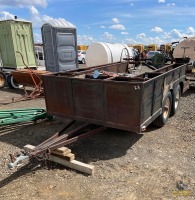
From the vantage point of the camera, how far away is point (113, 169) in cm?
411

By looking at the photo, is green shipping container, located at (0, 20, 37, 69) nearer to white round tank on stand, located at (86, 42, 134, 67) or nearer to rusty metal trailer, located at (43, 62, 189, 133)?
white round tank on stand, located at (86, 42, 134, 67)

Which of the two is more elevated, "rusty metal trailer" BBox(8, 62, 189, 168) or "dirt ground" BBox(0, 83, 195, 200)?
"rusty metal trailer" BBox(8, 62, 189, 168)

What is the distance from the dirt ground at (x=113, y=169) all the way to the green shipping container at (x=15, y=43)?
260 inches

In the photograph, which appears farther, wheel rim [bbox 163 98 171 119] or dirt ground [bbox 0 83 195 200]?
wheel rim [bbox 163 98 171 119]

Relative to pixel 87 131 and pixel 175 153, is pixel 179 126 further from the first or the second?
pixel 87 131

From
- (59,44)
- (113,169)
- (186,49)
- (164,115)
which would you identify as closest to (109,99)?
(113,169)

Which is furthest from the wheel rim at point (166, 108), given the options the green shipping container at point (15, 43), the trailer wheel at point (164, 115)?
the green shipping container at point (15, 43)

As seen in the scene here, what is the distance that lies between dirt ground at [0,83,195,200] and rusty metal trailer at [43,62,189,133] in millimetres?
639

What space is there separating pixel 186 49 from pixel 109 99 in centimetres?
792

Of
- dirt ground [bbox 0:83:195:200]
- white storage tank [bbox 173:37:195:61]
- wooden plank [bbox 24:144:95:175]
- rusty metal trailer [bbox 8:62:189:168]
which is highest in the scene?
white storage tank [bbox 173:37:195:61]

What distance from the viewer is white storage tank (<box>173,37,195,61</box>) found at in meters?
10.6

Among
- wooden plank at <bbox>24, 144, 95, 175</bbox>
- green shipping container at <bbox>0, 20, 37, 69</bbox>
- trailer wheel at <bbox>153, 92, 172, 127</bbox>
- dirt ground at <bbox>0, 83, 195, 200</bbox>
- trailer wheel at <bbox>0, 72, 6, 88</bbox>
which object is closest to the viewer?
dirt ground at <bbox>0, 83, 195, 200</bbox>

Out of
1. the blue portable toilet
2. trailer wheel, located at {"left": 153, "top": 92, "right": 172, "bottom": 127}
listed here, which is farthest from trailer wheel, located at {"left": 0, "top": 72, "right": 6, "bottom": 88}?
trailer wheel, located at {"left": 153, "top": 92, "right": 172, "bottom": 127}

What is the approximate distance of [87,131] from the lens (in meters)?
4.82
